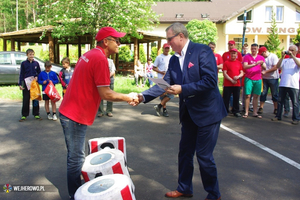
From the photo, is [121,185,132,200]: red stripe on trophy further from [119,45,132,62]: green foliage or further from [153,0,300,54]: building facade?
[153,0,300,54]: building facade

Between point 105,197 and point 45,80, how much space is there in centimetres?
617

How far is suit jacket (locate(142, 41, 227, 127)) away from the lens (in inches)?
130

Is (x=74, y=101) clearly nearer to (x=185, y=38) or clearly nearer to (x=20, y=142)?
(x=185, y=38)

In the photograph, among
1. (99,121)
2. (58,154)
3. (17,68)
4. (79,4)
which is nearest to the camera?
(58,154)

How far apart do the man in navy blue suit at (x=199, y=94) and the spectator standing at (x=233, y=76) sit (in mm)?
5425

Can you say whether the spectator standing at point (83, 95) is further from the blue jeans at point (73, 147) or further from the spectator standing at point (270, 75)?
the spectator standing at point (270, 75)

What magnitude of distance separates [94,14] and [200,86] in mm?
14399

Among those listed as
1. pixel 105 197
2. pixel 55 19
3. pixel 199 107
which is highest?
pixel 55 19

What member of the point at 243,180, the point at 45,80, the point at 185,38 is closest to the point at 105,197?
the point at 185,38

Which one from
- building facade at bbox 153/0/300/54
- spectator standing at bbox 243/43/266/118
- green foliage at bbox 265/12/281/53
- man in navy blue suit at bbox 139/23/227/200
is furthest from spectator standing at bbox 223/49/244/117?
building facade at bbox 153/0/300/54

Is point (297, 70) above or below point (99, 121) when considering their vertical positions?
above

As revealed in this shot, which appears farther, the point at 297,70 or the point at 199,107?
the point at 297,70

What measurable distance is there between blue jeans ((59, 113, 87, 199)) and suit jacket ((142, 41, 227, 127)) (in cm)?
130

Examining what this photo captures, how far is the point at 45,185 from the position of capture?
4.13 metres
